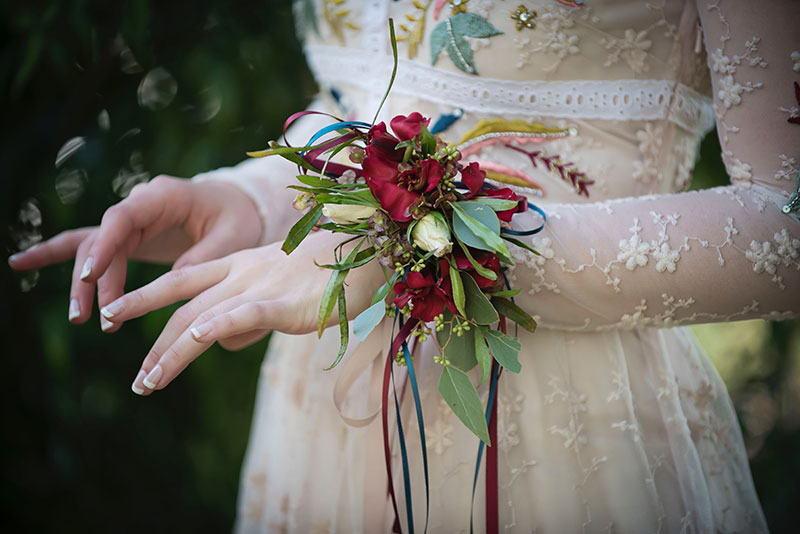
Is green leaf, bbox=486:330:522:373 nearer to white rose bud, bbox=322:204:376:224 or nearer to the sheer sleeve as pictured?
white rose bud, bbox=322:204:376:224

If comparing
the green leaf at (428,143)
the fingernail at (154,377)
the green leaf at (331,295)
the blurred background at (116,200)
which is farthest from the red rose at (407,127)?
the blurred background at (116,200)

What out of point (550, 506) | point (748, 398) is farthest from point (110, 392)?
point (748, 398)

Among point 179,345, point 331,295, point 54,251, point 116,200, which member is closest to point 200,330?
point 179,345

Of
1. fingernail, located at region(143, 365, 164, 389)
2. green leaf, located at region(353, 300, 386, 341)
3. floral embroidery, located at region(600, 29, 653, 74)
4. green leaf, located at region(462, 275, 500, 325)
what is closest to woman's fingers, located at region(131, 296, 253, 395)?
fingernail, located at region(143, 365, 164, 389)

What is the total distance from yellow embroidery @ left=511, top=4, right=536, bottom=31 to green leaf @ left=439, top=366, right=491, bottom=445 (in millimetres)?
451

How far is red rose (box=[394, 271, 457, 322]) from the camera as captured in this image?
572 millimetres

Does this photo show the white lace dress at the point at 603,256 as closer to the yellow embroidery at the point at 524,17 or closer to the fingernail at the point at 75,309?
the yellow embroidery at the point at 524,17

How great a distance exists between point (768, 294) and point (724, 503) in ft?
1.05

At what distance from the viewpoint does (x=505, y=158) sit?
31.9 inches

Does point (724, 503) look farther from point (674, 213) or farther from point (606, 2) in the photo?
point (606, 2)

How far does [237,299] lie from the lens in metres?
0.61

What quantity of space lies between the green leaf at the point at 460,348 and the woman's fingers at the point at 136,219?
0.43 meters

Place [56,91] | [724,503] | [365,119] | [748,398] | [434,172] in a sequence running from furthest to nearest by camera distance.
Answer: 1. [748,398]
2. [56,91]
3. [365,119]
4. [724,503]
5. [434,172]

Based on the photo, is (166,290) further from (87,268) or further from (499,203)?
(499,203)
